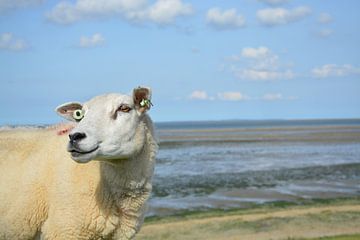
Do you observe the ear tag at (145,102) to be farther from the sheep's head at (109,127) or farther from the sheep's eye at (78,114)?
the sheep's eye at (78,114)

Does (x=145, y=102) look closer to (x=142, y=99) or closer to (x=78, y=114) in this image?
(x=142, y=99)

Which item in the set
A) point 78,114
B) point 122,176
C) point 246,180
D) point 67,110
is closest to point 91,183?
point 122,176

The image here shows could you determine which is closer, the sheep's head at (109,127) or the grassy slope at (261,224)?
the sheep's head at (109,127)

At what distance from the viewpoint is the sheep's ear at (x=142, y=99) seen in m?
6.68

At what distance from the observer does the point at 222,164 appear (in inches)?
1672

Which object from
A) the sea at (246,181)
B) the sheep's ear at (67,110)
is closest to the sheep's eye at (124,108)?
the sheep's ear at (67,110)

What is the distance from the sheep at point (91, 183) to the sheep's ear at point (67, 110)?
1cm

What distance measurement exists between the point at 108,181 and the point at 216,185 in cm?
2492

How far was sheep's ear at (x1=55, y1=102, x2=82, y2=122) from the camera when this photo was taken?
Result: 274 inches

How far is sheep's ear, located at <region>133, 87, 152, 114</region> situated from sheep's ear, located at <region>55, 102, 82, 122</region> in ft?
2.46

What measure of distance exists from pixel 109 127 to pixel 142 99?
2.01 ft

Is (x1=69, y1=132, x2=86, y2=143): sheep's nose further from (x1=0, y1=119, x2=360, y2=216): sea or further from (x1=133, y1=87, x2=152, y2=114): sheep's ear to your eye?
(x1=0, y1=119, x2=360, y2=216): sea

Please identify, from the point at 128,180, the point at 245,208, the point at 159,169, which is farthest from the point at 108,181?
the point at 159,169

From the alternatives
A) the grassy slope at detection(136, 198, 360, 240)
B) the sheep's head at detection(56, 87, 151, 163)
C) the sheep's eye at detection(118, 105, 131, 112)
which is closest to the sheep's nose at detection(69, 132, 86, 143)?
the sheep's head at detection(56, 87, 151, 163)
